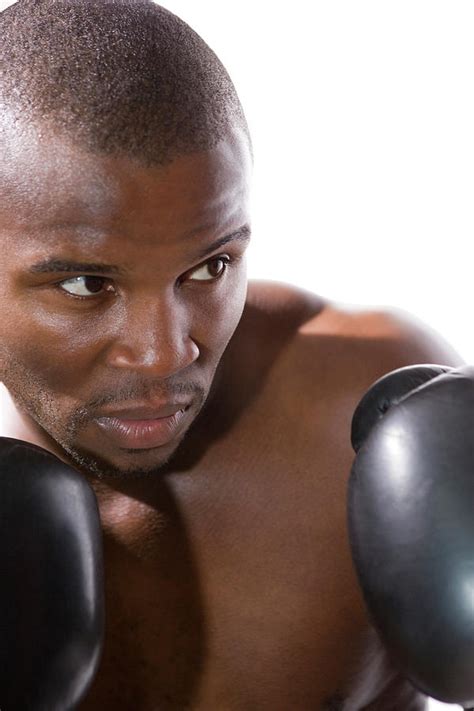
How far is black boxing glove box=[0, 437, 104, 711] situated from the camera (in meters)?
0.90

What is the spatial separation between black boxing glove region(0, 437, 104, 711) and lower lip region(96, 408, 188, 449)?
0.29 feet

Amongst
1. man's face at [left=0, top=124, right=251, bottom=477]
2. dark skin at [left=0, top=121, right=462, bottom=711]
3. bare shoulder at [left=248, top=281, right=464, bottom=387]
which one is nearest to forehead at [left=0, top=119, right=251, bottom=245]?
man's face at [left=0, top=124, right=251, bottom=477]

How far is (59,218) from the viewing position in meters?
0.95

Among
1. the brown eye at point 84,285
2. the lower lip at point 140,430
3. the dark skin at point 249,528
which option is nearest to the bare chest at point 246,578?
the dark skin at point 249,528

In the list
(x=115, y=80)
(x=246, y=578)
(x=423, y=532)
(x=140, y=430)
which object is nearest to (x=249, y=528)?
(x=246, y=578)

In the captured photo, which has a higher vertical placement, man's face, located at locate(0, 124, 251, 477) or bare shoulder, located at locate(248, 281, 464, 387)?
man's face, located at locate(0, 124, 251, 477)

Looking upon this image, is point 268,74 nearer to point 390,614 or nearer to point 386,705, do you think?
point 386,705

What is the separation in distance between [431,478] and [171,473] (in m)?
0.35

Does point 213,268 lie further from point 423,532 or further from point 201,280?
point 423,532

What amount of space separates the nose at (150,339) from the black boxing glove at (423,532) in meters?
0.16

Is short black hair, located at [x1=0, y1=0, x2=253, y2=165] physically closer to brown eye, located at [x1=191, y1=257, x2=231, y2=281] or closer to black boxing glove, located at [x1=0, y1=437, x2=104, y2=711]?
brown eye, located at [x1=191, y1=257, x2=231, y2=281]

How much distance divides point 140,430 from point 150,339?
10cm

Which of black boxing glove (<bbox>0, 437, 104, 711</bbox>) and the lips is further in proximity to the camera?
the lips

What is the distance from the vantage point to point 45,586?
91 cm
